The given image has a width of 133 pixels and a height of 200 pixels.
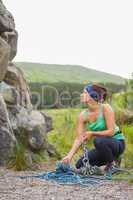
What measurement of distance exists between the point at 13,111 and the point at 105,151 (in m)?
3.48

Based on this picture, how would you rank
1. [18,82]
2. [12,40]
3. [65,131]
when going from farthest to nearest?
[65,131] → [18,82] → [12,40]

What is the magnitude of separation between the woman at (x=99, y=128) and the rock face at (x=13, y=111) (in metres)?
2.11

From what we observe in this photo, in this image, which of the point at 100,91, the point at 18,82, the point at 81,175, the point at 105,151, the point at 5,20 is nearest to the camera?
the point at 81,175

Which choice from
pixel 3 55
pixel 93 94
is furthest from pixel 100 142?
pixel 3 55

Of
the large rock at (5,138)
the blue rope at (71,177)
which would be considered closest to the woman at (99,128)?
the blue rope at (71,177)

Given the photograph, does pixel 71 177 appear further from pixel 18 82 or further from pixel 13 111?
pixel 18 82

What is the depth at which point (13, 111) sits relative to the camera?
13039 millimetres

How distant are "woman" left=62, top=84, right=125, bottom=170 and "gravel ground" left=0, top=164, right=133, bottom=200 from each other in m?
1.02

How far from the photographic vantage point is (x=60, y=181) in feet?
30.4

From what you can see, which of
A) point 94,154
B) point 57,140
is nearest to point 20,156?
point 94,154

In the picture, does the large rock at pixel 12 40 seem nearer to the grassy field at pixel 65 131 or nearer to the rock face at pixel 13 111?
the rock face at pixel 13 111

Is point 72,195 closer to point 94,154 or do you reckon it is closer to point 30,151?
point 94,154

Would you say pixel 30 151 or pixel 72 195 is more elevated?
pixel 72 195

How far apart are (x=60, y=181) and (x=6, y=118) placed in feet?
10.4
